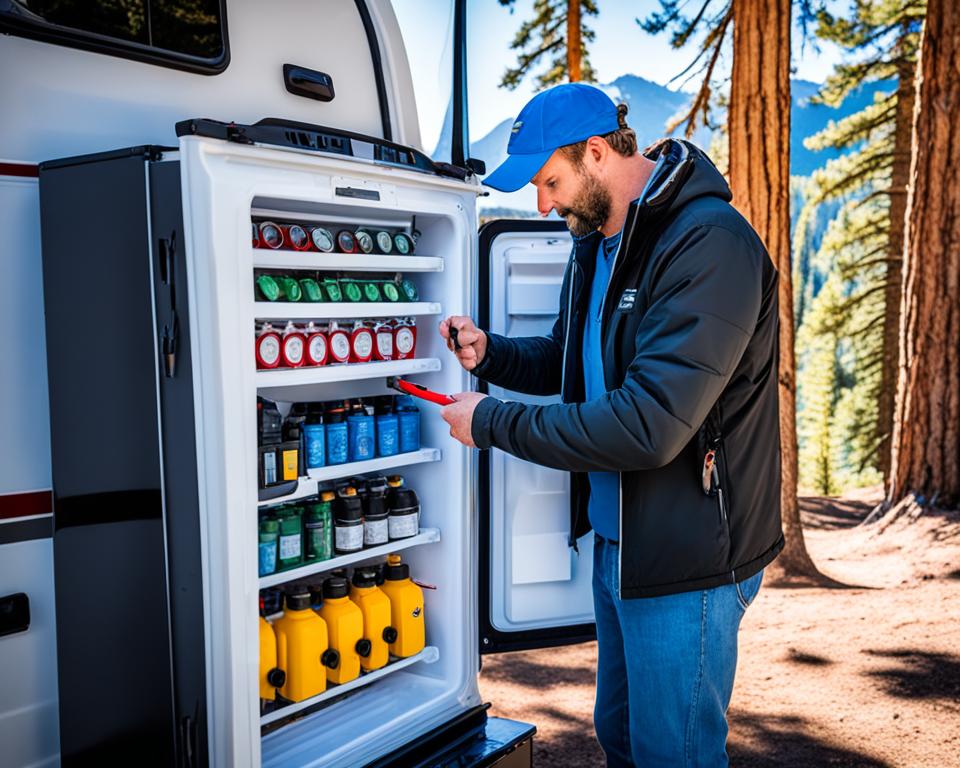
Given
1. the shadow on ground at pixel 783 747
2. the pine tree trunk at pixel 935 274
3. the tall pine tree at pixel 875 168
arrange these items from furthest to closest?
the tall pine tree at pixel 875 168 → the pine tree trunk at pixel 935 274 → the shadow on ground at pixel 783 747

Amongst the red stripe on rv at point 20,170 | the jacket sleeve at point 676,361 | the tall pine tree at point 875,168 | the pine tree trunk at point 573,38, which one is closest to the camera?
the jacket sleeve at point 676,361

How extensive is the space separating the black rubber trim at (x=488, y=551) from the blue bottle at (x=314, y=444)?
0.59 m

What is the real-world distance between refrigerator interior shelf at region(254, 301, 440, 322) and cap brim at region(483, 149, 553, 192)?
19.1 inches

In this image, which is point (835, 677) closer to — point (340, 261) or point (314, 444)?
point (314, 444)

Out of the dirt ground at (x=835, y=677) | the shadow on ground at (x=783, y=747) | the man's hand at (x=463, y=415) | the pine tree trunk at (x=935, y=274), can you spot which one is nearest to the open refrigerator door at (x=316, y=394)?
the man's hand at (x=463, y=415)

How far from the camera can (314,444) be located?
7.61ft

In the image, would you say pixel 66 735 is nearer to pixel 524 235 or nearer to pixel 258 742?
pixel 258 742

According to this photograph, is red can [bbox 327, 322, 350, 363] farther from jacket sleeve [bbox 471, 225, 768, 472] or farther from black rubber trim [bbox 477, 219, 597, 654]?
jacket sleeve [bbox 471, 225, 768, 472]

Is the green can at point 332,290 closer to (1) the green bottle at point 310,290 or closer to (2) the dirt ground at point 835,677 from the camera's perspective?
(1) the green bottle at point 310,290

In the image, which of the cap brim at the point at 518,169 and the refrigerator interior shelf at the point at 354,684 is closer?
the cap brim at the point at 518,169

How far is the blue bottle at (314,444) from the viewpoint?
2307mm

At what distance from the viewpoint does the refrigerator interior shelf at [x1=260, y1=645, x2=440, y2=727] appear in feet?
7.32

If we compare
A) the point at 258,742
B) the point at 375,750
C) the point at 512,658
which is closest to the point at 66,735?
the point at 258,742

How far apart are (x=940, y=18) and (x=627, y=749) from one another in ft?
18.8
